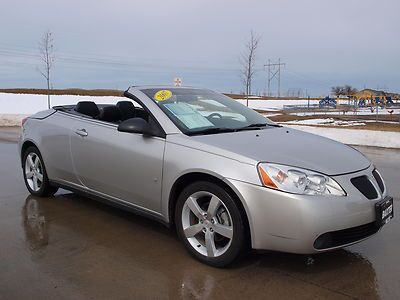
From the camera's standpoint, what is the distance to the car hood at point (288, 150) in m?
3.63

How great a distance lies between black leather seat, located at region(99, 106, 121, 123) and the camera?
17.1ft

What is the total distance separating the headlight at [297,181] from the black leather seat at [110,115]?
2296mm

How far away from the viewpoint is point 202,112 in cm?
466

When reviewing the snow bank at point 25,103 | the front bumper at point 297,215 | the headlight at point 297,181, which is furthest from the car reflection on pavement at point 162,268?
the snow bank at point 25,103

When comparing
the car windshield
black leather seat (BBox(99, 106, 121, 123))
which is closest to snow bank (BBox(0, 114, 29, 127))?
black leather seat (BBox(99, 106, 121, 123))

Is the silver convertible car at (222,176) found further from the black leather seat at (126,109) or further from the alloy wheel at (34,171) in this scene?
the alloy wheel at (34,171)

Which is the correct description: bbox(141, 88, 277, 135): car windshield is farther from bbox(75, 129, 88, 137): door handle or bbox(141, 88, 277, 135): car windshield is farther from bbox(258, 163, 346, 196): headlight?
bbox(258, 163, 346, 196): headlight

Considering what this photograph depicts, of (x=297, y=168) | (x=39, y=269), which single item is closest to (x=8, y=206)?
(x=39, y=269)

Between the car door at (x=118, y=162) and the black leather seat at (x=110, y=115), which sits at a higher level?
the black leather seat at (x=110, y=115)

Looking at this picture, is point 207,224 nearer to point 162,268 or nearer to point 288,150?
point 162,268

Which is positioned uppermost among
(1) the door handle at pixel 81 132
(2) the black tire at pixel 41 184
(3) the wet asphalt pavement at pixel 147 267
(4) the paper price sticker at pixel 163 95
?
(4) the paper price sticker at pixel 163 95

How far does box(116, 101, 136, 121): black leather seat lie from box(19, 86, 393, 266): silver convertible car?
0.21m

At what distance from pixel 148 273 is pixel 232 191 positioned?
937 mm

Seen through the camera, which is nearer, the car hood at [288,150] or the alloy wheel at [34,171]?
the car hood at [288,150]
